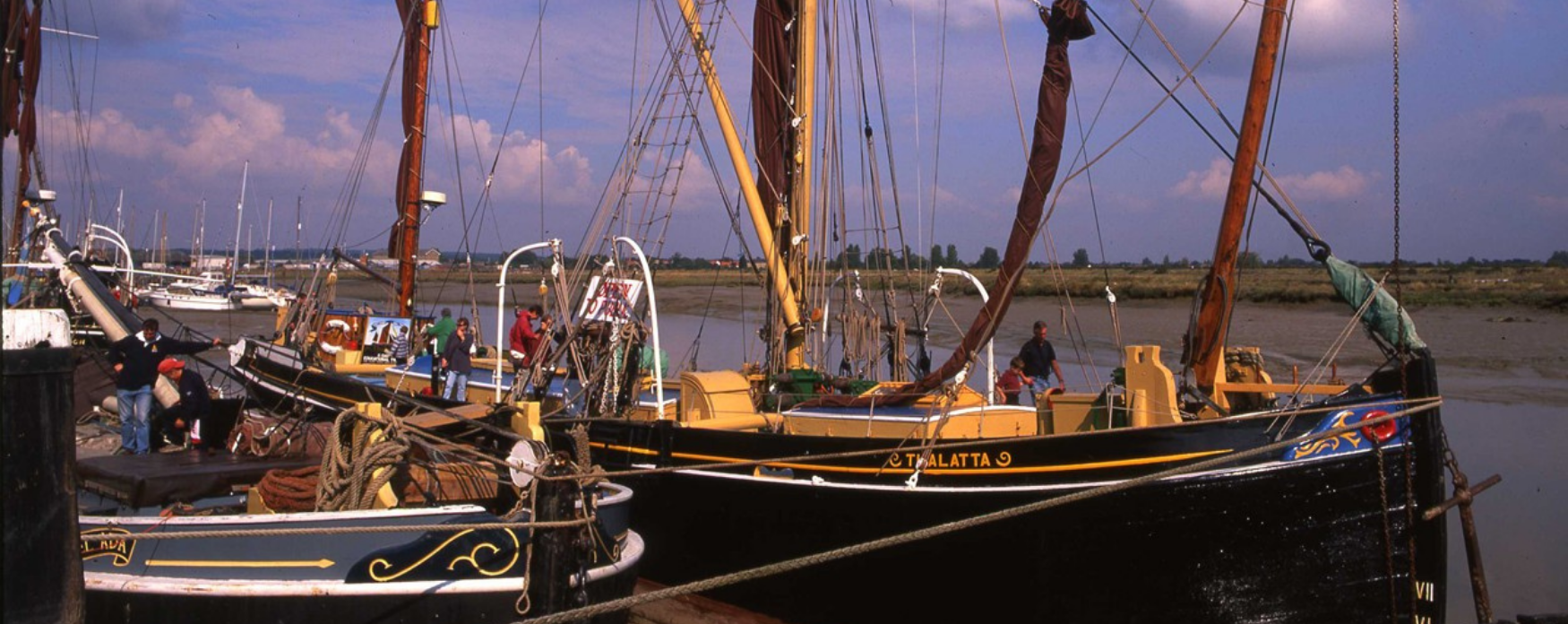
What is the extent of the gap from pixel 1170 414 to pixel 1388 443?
4.89ft

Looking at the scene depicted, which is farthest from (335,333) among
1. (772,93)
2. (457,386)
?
(772,93)

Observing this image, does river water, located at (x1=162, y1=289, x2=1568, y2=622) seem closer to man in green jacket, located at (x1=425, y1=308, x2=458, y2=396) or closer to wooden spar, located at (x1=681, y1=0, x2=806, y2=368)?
wooden spar, located at (x1=681, y1=0, x2=806, y2=368)

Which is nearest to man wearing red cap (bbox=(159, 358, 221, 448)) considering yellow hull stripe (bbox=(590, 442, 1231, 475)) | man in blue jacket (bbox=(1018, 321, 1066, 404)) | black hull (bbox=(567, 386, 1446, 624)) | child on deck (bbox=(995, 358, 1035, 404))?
yellow hull stripe (bbox=(590, 442, 1231, 475))

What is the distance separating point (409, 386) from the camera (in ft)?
52.4

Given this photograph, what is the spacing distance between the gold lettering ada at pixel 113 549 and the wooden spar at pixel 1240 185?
25.3ft

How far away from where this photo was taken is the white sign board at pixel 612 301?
41.0ft

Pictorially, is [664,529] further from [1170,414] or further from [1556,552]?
[1556,552]

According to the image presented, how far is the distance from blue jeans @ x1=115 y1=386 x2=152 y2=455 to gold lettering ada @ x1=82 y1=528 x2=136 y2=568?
4629mm

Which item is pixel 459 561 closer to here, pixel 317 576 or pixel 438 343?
pixel 317 576

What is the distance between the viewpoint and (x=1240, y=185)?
939cm

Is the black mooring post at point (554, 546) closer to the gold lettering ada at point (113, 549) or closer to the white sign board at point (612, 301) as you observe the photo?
the gold lettering ada at point (113, 549)

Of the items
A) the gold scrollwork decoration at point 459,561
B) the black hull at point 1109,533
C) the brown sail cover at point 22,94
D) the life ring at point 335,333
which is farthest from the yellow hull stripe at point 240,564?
the brown sail cover at point 22,94

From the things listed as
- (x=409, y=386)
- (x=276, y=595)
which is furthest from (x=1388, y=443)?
(x=409, y=386)

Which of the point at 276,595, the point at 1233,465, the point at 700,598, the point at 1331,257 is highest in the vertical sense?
the point at 1331,257
